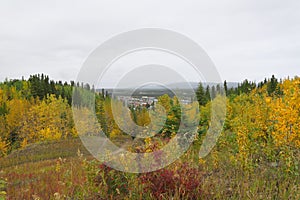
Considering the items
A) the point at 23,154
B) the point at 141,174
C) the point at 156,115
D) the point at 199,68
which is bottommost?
the point at 23,154

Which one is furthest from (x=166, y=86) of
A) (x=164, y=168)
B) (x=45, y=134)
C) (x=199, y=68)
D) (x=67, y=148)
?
Answer: (x=45, y=134)

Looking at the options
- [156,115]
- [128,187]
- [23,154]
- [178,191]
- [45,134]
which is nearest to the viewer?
[178,191]

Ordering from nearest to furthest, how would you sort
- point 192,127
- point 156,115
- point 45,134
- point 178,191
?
point 178,191, point 156,115, point 192,127, point 45,134

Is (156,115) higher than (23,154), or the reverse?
(156,115)

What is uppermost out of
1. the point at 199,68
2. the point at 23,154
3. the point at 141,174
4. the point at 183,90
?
the point at 199,68

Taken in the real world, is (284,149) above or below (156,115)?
below

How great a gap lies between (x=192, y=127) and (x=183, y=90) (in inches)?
92.6

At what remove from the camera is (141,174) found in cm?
345

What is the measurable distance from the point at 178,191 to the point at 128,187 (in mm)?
700

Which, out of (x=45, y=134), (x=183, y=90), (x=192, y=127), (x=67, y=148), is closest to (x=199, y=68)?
(x=183, y=90)

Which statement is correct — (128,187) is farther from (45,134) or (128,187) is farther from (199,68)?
(45,134)

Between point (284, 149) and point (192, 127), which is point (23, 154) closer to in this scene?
point (192, 127)

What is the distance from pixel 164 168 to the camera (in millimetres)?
3482

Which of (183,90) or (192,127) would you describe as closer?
(183,90)
